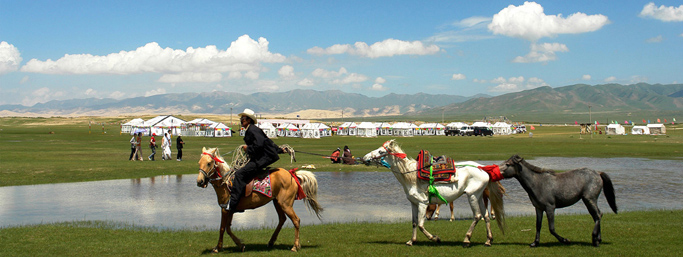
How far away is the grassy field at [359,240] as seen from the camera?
30.8 feet

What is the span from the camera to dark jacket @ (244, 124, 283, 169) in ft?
31.4

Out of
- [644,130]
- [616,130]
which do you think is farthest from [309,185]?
[644,130]

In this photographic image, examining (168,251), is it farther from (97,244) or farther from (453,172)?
(453,172)

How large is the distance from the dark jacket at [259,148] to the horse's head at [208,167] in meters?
0.64

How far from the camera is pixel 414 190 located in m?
10.3

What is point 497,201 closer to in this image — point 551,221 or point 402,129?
point 551,221

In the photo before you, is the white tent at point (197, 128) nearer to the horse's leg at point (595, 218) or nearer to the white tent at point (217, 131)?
the white tent at point (217, 131)

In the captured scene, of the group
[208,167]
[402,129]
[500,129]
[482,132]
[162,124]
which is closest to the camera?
[208,167]

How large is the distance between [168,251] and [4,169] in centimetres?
2127

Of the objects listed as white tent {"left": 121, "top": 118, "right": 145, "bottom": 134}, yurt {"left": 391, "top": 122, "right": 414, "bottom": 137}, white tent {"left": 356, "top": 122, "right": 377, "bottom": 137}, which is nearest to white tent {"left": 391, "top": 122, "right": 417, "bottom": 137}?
yurt {"left": 391, "top": 122, "right": 414, "bottom": 137}

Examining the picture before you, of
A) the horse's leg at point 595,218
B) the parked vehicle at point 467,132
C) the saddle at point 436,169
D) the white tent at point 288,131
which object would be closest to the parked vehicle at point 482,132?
the parked vehicle at point 467,132

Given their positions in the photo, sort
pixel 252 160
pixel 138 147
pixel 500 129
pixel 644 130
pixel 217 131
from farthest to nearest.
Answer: pixel 500 129
pixel 644 130
pixel 217 131
pixel 138 147
pixel 252 160

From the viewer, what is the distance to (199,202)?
16.6 metres

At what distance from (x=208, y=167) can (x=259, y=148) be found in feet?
3.28
